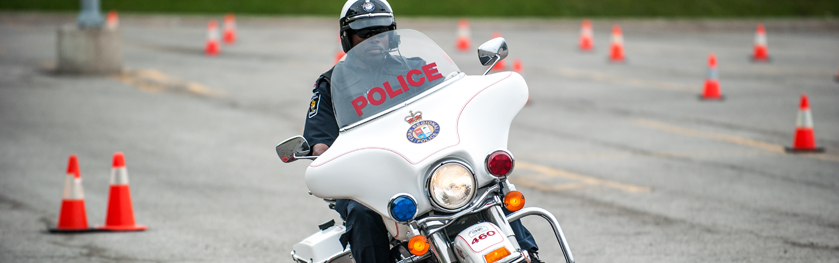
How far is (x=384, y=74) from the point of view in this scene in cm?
421

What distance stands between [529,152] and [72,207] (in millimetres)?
5025

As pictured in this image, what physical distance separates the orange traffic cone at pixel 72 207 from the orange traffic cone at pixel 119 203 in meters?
0.17

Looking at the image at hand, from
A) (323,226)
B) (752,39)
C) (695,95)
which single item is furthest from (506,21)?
(323,226)

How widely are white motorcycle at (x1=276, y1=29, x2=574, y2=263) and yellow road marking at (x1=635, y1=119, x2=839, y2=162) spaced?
6599 millimetres

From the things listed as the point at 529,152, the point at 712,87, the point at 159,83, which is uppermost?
the point at 712,87

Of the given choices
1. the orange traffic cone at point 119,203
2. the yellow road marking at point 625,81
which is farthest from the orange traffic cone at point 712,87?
the orange traffic cone at point 119,203

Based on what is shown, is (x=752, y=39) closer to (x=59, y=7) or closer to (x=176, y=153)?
(x=176, y=153)

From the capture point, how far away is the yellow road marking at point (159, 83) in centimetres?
1454

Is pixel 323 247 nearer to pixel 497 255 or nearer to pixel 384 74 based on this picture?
pixel 384 74

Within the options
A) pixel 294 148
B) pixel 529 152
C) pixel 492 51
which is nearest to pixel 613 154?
pixel 529 152

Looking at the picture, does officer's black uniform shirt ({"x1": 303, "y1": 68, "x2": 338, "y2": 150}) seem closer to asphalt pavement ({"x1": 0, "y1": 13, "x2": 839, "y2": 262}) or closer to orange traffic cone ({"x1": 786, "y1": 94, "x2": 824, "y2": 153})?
asphalt pavement ({"x1": 0, "y1": 13, "x2": 839, "y2": 262})

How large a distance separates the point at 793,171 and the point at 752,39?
15.4 meters

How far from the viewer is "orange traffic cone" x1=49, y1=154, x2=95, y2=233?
7.03 metres

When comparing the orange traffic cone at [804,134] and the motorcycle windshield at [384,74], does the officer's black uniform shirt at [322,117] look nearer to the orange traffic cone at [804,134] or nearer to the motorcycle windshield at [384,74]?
the motorcycle windshield at [384,74]
